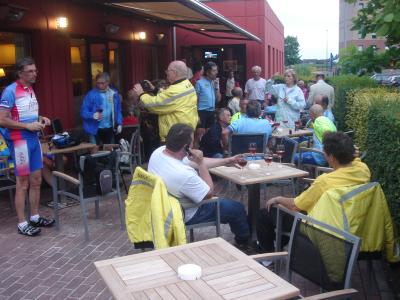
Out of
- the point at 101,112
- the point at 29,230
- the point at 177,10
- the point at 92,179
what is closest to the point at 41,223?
the point at 29,230

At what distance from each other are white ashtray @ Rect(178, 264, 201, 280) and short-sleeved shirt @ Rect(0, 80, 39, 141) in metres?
3.16

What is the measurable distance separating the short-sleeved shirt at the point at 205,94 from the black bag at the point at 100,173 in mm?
3467

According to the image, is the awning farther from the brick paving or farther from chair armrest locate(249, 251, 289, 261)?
chair armrest locate(249, 251, 289, 261)

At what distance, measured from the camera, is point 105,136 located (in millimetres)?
7297

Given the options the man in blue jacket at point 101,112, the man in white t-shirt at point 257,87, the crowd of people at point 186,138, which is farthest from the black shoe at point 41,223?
the man in white t-shirt at point 257,87

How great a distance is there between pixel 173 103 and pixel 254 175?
1.78 meters

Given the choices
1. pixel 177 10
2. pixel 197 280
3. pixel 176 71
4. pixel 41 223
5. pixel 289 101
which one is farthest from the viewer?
pixel 177 10

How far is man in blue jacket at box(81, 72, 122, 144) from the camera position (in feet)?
22.8

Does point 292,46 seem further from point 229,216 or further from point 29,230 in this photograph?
point 229,216

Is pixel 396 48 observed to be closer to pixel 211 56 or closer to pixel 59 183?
pixel 59 183

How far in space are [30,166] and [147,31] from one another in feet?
24.8

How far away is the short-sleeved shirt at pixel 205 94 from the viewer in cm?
825

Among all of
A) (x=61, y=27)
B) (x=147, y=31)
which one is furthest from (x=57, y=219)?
(x=147, y=31)

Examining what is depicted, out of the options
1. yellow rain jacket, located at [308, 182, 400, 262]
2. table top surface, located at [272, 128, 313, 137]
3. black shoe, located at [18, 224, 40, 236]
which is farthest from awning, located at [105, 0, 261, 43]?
yellow rain jacket, located at [308, 182, 400, 262]
